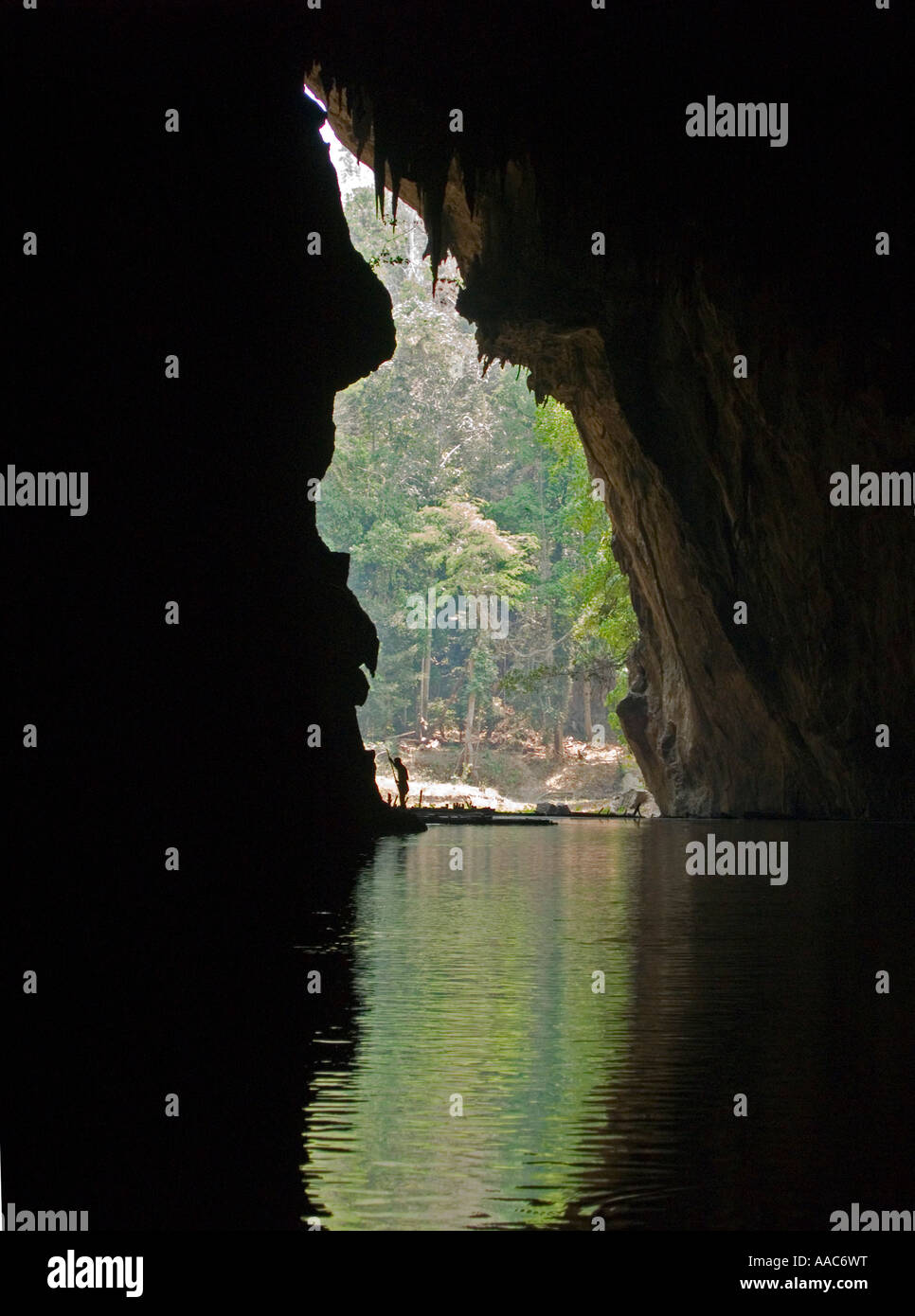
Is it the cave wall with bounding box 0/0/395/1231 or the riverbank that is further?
the riverbank

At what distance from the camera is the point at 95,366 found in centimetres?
1838

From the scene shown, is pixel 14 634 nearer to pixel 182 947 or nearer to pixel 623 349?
pixel 182 947

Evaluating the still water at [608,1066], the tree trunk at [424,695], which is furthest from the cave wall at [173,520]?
the tree trunk at [424,695]

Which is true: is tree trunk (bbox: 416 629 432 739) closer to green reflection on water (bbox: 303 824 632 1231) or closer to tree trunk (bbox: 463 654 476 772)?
tree trunk (bbox: 463 654 476 772)

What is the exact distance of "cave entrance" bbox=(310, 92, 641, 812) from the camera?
70.2 m

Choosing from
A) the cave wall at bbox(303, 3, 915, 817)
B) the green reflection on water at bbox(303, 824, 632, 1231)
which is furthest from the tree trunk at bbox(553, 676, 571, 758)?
the green reflection on water at bbox(303, 824, 632, 1231)

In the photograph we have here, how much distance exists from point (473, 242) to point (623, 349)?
4.65 metres

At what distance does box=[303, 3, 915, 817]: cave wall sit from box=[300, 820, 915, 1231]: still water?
39.3ft

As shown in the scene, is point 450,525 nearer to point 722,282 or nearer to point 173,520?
point 722,282

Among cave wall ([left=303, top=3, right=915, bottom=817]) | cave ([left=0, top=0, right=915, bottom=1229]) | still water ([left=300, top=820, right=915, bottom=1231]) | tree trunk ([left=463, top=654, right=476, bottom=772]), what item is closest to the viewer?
still water ([left=300, top=820, right=915, bottom=1231])

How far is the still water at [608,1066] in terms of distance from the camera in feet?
15.7

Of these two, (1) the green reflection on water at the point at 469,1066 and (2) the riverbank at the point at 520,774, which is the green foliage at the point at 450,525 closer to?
(2) the riverbank at the point at 520,774

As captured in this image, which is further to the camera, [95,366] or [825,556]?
[825,556]
